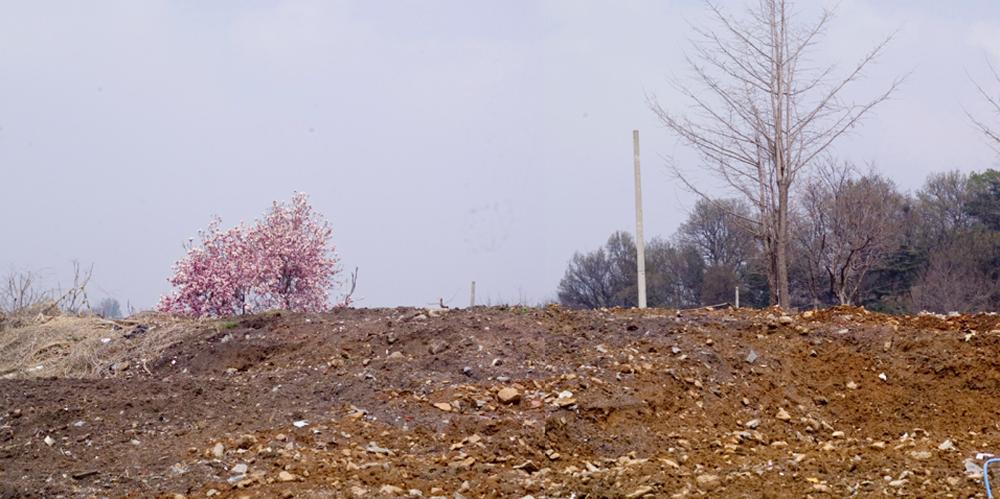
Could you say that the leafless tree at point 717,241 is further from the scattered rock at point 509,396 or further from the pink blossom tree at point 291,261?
the scattered rock at point 509,396

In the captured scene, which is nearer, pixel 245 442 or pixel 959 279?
pixel 245 442

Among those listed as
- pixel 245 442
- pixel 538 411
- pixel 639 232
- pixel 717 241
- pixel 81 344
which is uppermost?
pixel 717 241

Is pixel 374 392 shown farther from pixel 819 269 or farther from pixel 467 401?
pixel 819 269

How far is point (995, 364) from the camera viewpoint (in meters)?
6.41

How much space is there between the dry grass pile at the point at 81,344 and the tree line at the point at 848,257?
39.6 ft

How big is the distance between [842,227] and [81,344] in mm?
13973

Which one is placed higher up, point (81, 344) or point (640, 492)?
point (81, 344)

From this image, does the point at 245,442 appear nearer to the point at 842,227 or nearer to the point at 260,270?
the point at 260,270

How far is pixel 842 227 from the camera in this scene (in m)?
18.2

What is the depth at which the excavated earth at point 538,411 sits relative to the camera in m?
4.65

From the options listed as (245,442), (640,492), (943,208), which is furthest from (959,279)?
(245,442)

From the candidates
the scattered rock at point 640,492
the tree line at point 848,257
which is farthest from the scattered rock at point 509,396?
the tree line at point 848,257

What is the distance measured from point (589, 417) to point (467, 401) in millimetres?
774

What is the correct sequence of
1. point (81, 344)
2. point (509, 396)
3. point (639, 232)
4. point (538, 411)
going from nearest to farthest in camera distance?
point (538, 411)
point (509, 396)
point (81, 344)
point (639, 232)
